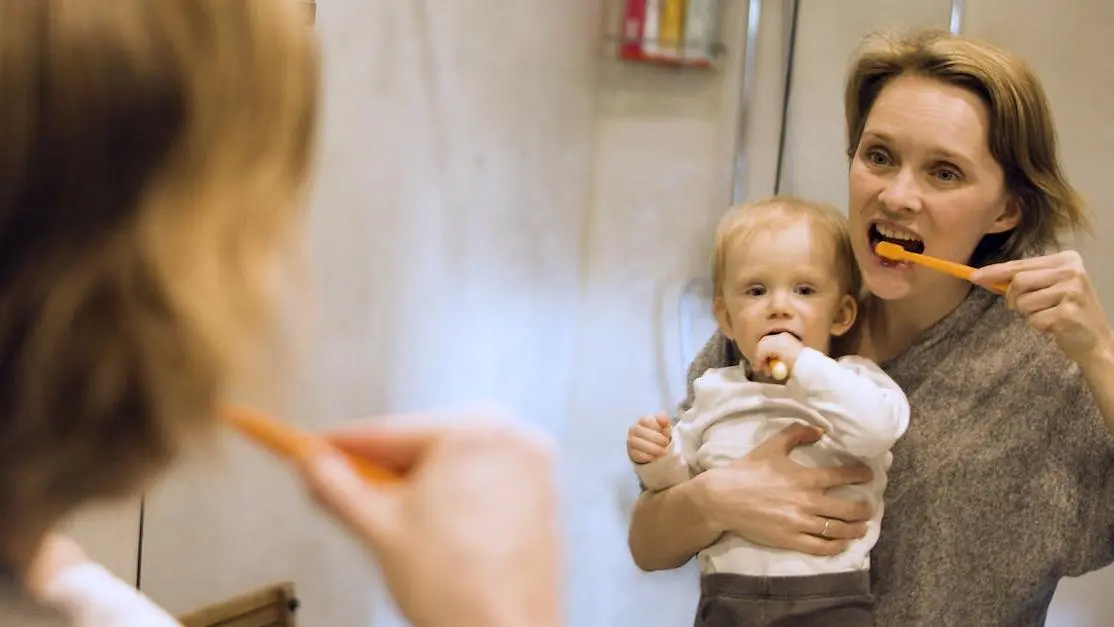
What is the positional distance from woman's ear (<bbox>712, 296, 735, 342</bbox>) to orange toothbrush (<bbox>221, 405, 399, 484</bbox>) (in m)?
0.91

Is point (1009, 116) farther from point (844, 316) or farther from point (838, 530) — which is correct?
point (838, 530)

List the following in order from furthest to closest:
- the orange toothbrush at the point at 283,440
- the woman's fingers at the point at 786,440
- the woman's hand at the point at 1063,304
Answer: the woman's fingers at the point at 786,440 → the woman's hand at the point at 1063,304 → the orange toothbrush at the point at 283,440

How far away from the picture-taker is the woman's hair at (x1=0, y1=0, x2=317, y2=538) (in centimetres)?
33

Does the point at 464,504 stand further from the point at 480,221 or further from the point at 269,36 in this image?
the point at 480,221

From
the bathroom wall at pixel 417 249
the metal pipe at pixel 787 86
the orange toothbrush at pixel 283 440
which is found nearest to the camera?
the orange toothbrush at pixel 283 440

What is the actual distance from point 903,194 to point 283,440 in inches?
36.2

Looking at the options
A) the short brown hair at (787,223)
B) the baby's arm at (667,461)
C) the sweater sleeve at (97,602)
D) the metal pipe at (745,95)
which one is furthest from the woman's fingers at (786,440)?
the metal pipe at (745,95)

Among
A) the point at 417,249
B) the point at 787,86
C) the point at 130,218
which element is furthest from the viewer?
the point at 787,86

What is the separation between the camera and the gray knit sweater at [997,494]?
111cm

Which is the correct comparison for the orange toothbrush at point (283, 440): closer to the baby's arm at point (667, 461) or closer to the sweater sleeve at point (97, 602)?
the sweater sleeve at point (97, 602)

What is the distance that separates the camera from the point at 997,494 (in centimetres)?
112

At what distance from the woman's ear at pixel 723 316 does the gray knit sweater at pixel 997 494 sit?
26 centimetres

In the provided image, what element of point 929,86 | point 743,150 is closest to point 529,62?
point 743,150

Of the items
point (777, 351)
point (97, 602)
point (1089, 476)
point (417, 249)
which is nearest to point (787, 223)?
point (777, 351)
